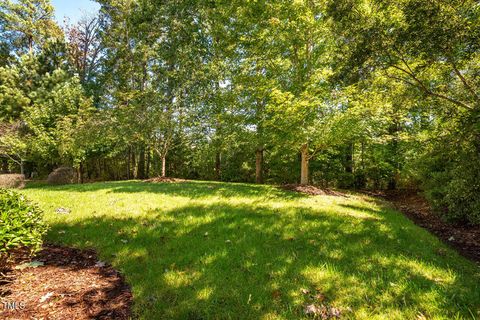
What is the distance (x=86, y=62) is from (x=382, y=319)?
39.9 metres

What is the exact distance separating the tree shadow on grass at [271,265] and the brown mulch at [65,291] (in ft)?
0.81

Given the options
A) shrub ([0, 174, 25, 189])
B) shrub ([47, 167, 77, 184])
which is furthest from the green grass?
shrub ([47, 167, 77, 184])

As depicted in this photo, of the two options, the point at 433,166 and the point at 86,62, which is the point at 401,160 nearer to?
the point at 433,166

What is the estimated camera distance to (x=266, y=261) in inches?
181

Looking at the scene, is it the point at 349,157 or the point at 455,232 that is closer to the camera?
the point at 455,232

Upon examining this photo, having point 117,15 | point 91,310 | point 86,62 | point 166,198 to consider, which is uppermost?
point 117,15

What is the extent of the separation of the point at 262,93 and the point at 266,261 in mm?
11851

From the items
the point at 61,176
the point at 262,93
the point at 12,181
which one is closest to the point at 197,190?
the point at 262,93

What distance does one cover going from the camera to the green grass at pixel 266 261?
338cm

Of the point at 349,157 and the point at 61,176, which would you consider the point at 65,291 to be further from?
the point at 349,157

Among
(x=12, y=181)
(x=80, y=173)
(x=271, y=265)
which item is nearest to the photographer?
(x=271, y=265)

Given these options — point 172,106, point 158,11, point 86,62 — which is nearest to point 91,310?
point 172,106

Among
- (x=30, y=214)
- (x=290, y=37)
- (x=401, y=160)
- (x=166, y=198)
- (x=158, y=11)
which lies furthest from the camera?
(x=158, y=11)

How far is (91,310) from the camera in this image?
3.43m
